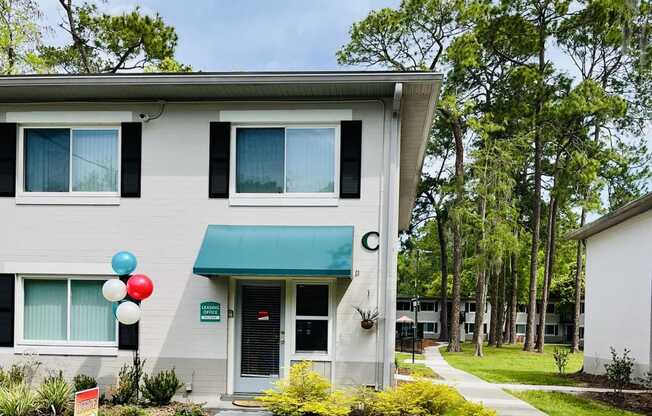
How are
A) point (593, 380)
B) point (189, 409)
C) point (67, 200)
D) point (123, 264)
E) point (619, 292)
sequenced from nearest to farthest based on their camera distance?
point (189, 409), point (123, 264), point (67, 200), point (619, 292), point (593, 380)

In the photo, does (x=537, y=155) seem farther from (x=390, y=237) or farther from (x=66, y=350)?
(x=66, y=350)

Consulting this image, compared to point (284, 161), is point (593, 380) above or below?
below

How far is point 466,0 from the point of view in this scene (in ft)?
90.8

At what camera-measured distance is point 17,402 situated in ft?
27.3

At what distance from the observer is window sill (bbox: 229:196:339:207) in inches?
393

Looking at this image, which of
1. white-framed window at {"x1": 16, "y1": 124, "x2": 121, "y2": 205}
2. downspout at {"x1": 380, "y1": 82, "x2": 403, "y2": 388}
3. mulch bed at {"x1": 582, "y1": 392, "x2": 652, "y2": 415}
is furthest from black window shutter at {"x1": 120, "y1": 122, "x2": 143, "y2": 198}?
mulch bed at {"x1": 582, "y1": 392, "x2": 652, "y2": 415}

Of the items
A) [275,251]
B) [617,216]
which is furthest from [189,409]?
[617,216]

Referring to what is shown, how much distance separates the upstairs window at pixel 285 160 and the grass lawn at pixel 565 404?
6.62m

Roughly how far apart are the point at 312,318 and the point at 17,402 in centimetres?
475

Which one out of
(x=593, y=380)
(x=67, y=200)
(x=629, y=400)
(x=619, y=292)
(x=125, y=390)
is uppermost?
(x=67, y=200)

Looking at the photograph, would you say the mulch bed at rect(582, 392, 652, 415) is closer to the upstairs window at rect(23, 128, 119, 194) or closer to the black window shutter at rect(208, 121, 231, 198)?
the black window shutter at rect(208, 121, 231, 198)

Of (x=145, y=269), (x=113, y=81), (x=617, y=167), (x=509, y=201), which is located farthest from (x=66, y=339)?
(x=617, y=167)

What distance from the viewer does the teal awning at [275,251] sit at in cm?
923

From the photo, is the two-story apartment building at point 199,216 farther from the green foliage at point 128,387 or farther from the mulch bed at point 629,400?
the mulch bed at point 629,400
